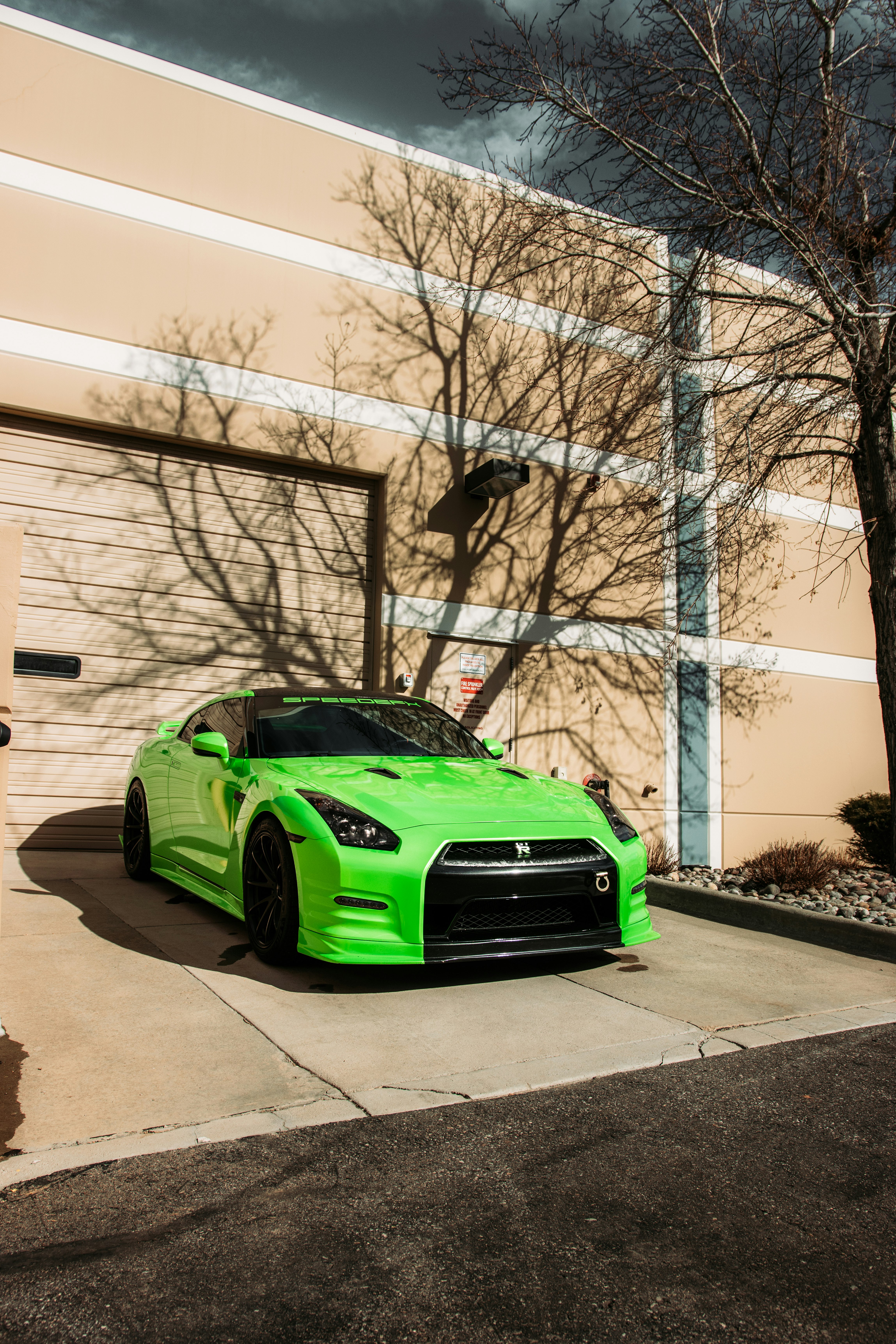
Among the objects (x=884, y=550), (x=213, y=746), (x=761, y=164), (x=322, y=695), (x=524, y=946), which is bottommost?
(x=524, y=946)

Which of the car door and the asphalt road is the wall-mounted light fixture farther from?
the asphalt road

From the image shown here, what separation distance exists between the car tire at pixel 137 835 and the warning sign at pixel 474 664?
432cm

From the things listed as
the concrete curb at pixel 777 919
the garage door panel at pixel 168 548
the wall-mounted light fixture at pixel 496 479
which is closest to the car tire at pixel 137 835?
the garage door panel at pixel 168 548

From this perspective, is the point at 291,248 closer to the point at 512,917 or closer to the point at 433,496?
the point at 433,496

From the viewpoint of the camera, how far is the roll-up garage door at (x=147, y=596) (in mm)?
8305

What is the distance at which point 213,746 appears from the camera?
5.20 metres

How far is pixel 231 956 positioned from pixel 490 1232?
2.82 meters

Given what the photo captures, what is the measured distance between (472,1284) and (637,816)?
9.55 metres

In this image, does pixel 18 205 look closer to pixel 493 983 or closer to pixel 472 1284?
pixel 493 983

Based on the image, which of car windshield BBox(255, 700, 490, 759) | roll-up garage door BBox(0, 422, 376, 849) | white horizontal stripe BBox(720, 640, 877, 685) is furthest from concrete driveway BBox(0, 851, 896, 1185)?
white horizontal stripe BBox(720, 640, 877, 685)

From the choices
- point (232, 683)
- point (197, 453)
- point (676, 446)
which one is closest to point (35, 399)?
point (197, 453)

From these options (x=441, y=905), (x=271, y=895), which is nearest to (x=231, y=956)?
(x=271, y=895)

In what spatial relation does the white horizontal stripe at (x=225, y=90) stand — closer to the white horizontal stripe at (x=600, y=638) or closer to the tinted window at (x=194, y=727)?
the white horizontal stripe at (x=600, y=638)

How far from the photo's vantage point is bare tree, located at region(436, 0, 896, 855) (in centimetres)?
770
